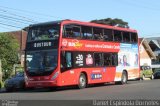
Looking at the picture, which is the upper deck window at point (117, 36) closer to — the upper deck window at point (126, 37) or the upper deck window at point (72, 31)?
the upper deck window at point (126, 37)

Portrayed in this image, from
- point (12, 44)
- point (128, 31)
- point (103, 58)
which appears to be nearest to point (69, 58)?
point (103, 58)

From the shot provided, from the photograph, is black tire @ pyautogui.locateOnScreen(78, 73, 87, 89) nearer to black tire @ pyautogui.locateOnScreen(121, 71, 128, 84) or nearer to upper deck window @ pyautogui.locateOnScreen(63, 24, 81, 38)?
upper deck window @ pyautogui.locateOnScreen(63, 24, 81, 38)

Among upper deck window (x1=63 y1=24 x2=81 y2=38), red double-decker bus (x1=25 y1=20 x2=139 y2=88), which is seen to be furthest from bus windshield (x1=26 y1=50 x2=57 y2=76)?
upper deck window (x1=63 y1=24 x2=81 y2=38)

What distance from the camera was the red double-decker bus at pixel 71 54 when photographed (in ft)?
82.7

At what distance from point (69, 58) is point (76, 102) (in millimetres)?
8913

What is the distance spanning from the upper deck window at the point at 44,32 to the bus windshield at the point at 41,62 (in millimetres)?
847

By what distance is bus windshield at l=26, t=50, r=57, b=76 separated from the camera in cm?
2516

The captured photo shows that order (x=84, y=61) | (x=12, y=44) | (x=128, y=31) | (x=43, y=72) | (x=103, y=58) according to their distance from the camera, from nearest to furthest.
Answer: (x=43, y=72), (x=84, y=61), (x=103, y=58), (x=128, y=31), (x=12, y=44)

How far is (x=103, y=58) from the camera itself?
2950cm

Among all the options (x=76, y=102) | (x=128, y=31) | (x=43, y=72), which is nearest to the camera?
(x=76, y=102)

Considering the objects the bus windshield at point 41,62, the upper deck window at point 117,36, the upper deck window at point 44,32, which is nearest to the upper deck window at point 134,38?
the upper deck window at point 117,36

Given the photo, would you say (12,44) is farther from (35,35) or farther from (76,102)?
(76,102)

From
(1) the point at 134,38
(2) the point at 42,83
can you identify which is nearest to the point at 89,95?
(2) the point at 42,83

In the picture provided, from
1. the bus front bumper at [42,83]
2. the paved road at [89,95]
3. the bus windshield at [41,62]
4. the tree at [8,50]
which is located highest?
the tree at [8,50]
